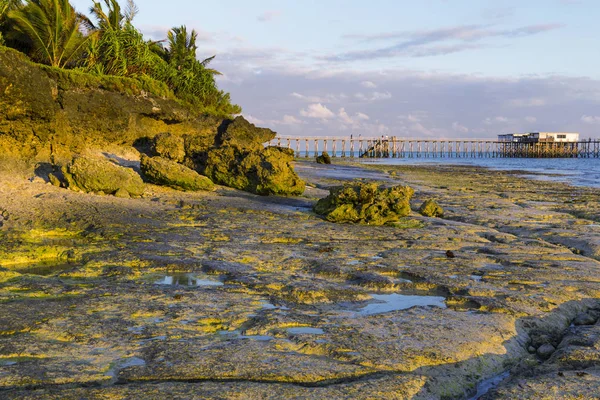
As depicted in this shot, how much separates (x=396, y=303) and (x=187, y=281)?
245 cm

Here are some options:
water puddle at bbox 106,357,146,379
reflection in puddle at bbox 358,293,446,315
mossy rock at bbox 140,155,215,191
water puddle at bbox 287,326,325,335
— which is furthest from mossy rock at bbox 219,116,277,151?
water puddle at bbox 106,357,146,379

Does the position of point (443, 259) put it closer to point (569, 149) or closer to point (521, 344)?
point (521, 344)

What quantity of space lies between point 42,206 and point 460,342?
8.45 m

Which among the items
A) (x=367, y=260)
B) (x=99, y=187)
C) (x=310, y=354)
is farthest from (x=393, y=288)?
(x=99, y=187)

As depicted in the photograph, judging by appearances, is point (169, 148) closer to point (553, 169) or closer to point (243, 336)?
point (243, 336)

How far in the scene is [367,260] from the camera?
805 centimetres

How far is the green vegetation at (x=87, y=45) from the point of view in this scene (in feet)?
62.4

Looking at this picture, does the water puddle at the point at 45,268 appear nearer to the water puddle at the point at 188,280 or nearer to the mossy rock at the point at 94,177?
the water puddle at the point at 188,280

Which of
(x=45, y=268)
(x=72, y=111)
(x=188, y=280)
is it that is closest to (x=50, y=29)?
(x=72, y=111)

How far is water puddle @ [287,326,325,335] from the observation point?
4855 millimetres

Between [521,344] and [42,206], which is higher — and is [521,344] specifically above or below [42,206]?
below

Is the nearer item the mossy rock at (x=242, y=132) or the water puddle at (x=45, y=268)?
the water puddle at (x=45, y=268)

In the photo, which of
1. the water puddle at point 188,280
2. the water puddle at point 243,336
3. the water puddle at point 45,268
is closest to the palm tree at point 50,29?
the water puddle at point 45,268

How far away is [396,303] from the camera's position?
6008 millimetres
